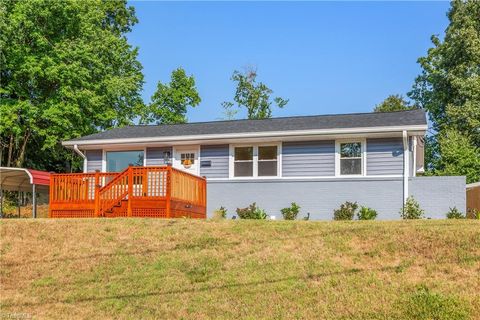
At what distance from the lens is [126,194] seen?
14.7m

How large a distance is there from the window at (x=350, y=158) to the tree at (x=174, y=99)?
756 inches

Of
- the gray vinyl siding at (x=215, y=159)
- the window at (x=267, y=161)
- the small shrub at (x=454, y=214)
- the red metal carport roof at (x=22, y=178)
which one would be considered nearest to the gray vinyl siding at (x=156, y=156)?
the gray vinyl siding at (x=215, y=159)

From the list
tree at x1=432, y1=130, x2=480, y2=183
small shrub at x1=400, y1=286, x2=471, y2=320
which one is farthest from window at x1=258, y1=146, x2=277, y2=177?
tree at x1=432, y1=130, x2=480, y2=183

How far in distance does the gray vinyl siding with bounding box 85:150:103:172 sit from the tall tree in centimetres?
1468

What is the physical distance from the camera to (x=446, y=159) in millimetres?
24812

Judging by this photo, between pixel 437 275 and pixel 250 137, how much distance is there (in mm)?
9014

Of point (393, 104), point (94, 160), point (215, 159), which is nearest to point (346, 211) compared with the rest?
point (215, 159)

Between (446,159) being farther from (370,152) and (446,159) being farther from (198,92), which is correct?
(198,92)

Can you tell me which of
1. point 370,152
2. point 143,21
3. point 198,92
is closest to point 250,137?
point 370,152

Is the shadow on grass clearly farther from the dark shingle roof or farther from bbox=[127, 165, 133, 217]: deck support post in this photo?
the dark shingle roof

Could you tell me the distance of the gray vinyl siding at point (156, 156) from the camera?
1802 cm

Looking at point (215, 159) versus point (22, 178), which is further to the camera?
point (22, 178)

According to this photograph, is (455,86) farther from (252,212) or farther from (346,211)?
(252,212)

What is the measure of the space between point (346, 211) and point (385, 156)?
1.96 m
